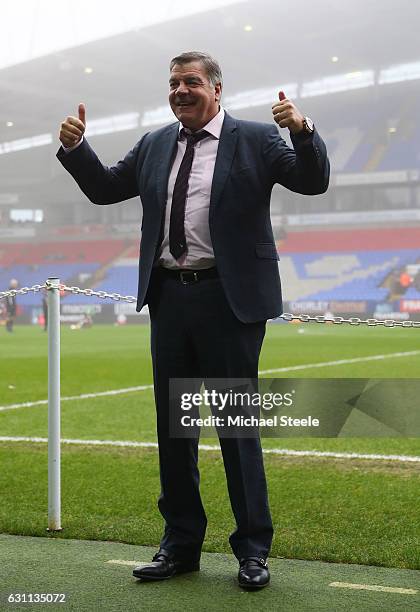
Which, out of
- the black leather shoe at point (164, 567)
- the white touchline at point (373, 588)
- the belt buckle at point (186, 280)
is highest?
the belt buckle at point (186, 280)

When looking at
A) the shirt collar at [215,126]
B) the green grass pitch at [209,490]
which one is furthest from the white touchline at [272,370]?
the shirt collar at [215,126]

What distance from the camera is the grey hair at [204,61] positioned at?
125 inches

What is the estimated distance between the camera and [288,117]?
114 inches

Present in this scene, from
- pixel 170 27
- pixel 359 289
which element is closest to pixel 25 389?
pixel 359 289

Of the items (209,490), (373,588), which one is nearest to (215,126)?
(373,588)

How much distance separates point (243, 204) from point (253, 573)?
125 cm

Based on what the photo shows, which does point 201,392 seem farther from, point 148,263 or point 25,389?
point 25,389

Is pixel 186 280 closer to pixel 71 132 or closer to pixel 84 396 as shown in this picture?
pixel 71 132

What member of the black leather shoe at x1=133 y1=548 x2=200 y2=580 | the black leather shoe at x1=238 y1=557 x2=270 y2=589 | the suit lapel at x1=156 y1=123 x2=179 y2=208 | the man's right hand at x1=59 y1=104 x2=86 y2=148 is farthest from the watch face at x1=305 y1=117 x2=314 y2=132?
the black leather shoe at x1=133 y1=548 x2=200 y2=580

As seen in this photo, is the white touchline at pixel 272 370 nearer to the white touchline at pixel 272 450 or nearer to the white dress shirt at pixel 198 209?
the white touchline at pixel 272 450

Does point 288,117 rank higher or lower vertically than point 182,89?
lower

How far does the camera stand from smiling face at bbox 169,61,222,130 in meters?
3.17

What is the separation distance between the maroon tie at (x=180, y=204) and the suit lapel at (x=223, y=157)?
0.08m

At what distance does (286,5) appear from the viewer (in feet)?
128
